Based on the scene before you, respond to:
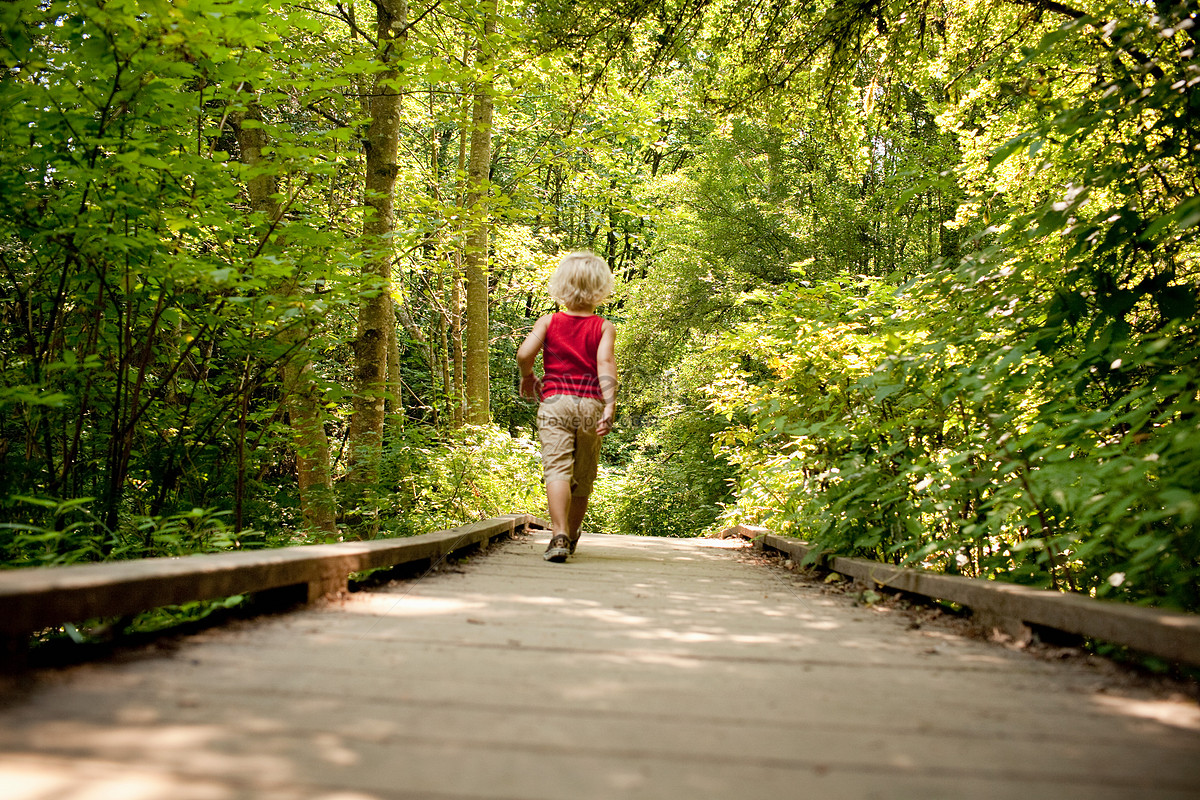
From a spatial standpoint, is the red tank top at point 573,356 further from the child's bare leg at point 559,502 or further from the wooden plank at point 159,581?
the wooden plank at point 159,581

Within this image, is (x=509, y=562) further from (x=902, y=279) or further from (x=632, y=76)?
(x=632, y=76)

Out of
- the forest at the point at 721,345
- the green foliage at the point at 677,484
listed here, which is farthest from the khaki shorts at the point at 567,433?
the green foliage at the point at 677,484

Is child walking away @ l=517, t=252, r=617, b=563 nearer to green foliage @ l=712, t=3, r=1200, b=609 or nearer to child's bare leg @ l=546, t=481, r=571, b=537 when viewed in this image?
child's bare leg @ l=546, t=481, r=571, b=537

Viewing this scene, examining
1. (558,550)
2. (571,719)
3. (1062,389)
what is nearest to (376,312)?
(558,550)

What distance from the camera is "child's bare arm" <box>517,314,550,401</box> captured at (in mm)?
5488

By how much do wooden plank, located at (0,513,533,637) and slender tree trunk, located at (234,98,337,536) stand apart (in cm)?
214

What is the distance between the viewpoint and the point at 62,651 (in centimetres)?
204

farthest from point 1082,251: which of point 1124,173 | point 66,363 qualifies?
point 66,363

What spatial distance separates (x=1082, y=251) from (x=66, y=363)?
5.51 meters

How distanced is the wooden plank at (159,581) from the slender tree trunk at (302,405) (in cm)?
214

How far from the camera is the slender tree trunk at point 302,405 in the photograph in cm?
550

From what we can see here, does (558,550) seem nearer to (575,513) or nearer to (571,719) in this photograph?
(575,513)

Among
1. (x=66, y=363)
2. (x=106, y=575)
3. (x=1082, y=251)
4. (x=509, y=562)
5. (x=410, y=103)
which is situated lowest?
(x=509, y=562)

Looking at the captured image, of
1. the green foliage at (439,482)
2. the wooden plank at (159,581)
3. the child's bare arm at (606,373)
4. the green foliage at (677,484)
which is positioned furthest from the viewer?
the green foliage at (677,484)
